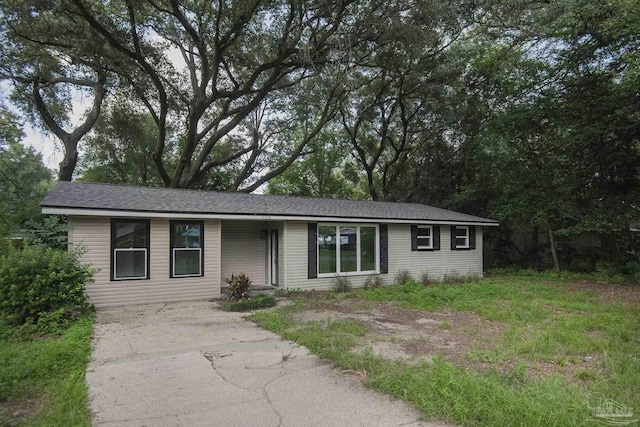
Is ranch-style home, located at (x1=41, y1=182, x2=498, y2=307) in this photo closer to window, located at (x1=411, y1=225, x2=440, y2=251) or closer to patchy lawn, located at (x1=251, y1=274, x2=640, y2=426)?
window, located at (x1=411, y1=225, x2=440, y2=251)

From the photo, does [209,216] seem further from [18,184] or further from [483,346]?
[18,184]

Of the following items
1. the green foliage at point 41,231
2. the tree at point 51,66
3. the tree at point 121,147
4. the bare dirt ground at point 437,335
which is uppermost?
the tree at point 51,66

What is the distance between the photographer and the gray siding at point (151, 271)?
838cm

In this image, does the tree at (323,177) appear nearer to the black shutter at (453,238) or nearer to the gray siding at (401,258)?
the black shutter at (453,238)

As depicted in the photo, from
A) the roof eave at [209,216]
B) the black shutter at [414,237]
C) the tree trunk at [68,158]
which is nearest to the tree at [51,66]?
the tree trunk at [68,158]

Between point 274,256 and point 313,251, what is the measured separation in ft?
4.45

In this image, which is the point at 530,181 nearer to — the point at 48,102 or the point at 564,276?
the point at 564,276

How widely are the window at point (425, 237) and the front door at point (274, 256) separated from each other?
5102 mm

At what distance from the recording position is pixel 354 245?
12.1 metres

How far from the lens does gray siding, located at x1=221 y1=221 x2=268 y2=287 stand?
11.5 m

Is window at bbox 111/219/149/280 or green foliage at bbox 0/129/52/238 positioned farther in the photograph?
window at bbox 111/219/149/280

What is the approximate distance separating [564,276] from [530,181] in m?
4.09

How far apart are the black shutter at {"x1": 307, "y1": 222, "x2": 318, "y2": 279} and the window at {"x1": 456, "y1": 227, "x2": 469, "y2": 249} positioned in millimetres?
6463

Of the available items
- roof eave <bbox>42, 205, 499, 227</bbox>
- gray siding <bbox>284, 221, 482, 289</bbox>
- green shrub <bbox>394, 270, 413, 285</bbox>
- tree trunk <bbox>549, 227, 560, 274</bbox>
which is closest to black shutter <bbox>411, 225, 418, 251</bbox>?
gray siding <bbox>284, 221, 482, 289</bbox>
